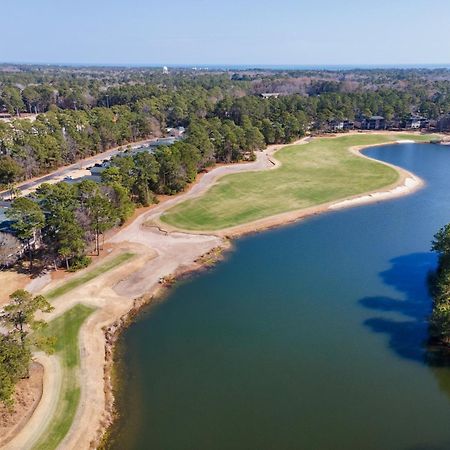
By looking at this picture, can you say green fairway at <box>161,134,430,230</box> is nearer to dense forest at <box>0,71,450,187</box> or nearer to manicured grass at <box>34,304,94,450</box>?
dense forest at <box>0,71,450,187</box>

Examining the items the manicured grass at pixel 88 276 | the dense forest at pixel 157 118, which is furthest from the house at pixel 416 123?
the manicured grass at pixel 88 276

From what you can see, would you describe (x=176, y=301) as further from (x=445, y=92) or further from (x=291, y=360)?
(x=445, y=92)

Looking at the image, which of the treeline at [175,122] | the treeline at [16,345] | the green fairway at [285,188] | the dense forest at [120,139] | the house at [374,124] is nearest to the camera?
the treeline at [16,345]

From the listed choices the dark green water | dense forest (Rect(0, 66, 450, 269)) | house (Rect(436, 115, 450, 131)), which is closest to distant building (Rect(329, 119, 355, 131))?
dense forest (Rect(0, 66, 450, 269))

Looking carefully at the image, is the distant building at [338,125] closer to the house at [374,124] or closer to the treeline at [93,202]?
the house at [374,124]

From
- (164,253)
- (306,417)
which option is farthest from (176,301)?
(306,417)
